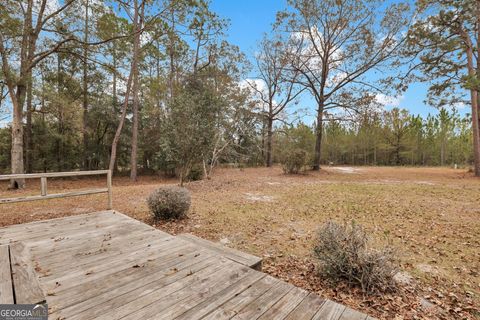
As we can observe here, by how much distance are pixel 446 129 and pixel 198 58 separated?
3105cm

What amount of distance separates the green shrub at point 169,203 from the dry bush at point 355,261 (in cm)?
298

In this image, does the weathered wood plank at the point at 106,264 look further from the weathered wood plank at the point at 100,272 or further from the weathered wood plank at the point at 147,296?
the weathered wood plank at the point at 147,296

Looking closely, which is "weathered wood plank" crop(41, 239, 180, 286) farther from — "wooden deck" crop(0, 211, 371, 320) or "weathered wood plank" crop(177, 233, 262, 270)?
"weathered wood plank" crop(177, 233, 262, 270)

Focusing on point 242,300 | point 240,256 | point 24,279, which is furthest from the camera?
point 240,256

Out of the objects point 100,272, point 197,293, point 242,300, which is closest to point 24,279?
point 100,272

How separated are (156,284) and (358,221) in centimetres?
437

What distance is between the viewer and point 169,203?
462 cm

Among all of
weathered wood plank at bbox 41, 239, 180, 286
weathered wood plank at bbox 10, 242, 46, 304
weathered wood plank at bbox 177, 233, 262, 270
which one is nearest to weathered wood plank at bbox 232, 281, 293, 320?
weathered wood plank at bbox 177, 233, 262, 270

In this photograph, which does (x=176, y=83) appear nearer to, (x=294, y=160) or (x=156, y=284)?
(x=294, y=160)

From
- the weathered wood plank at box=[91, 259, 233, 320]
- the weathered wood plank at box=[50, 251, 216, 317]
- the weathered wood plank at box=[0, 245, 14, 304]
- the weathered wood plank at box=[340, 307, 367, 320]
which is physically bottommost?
the weathered wood plank at box=[340, 307, 367, 320]

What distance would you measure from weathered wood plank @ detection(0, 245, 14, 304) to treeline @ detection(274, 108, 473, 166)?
25083 mm

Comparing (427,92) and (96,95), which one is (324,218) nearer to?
(427,92)

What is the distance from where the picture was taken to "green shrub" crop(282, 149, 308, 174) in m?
13.4

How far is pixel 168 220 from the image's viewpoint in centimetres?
476
